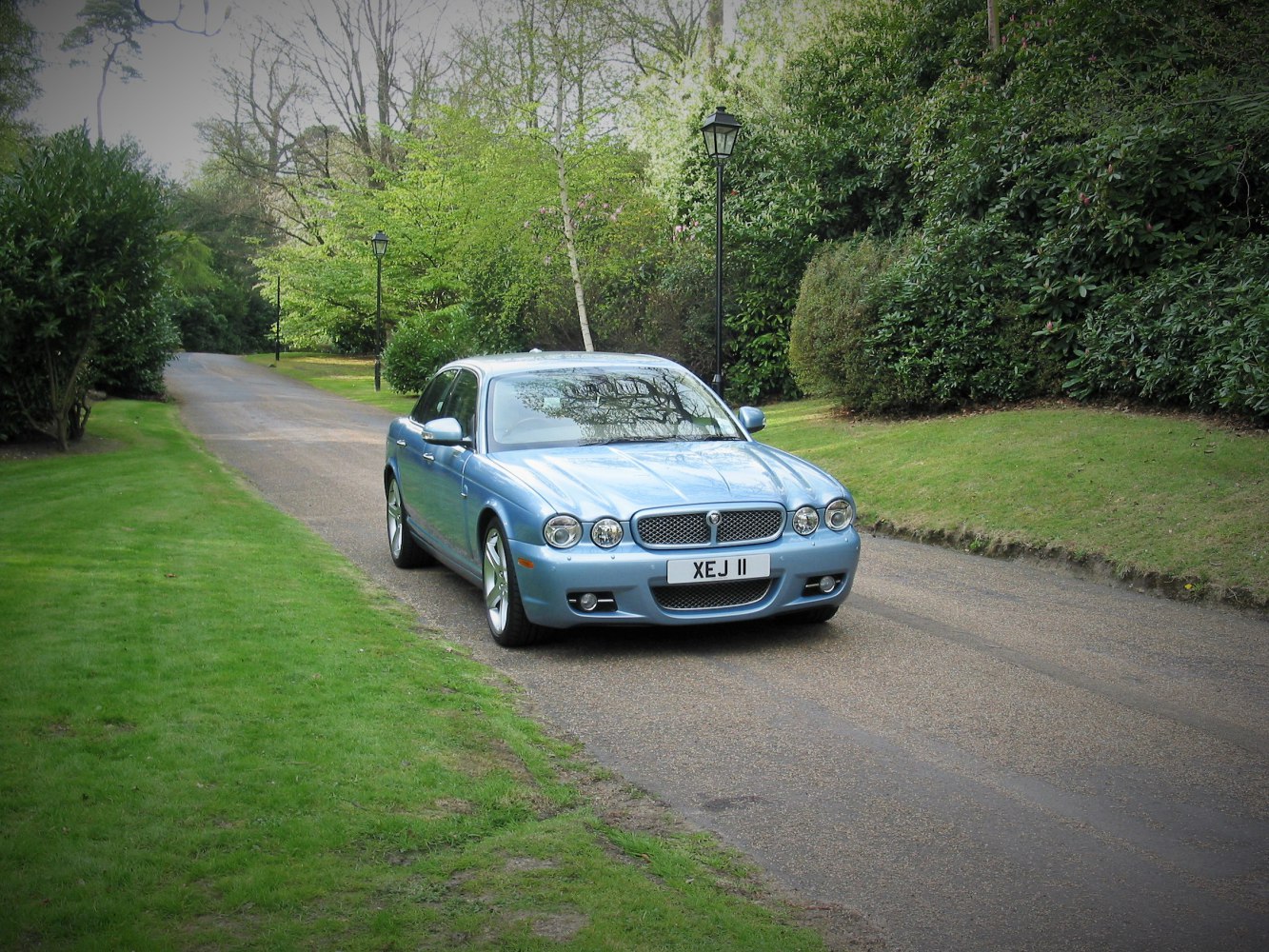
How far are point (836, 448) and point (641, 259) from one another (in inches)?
532

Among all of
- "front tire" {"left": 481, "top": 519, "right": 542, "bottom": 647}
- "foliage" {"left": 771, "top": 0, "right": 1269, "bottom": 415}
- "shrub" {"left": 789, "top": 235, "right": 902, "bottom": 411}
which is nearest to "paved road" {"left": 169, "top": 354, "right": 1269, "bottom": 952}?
"front tire" {"left": 481, "top": 519, "right": 542, "bottom": 647}

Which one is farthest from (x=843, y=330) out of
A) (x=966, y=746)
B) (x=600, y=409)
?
(x=966, y=746)

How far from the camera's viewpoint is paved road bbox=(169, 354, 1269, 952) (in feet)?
11.7

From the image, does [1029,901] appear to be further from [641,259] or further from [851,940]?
[641,259]

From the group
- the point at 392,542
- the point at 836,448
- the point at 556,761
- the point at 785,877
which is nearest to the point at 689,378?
the point at 392,542

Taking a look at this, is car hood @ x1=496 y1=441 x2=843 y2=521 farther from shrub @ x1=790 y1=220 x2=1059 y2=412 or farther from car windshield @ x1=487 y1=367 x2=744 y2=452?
shrub @ x1=790 y1=220 x2=1059 y2=412

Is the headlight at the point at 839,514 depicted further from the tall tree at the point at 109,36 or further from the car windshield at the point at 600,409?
the tall tree at the point at 109,36

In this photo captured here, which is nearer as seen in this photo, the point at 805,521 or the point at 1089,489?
the point at 805,521

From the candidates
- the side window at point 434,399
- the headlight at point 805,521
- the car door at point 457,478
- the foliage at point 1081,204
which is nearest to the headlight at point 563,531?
the car door at point 457,478

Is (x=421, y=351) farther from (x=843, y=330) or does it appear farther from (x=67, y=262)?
(x=843, y=330)

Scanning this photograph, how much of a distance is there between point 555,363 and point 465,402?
2.29ft

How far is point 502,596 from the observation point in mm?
6832

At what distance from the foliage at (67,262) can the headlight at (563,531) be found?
42.9 feet

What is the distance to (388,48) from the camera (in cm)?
5484
